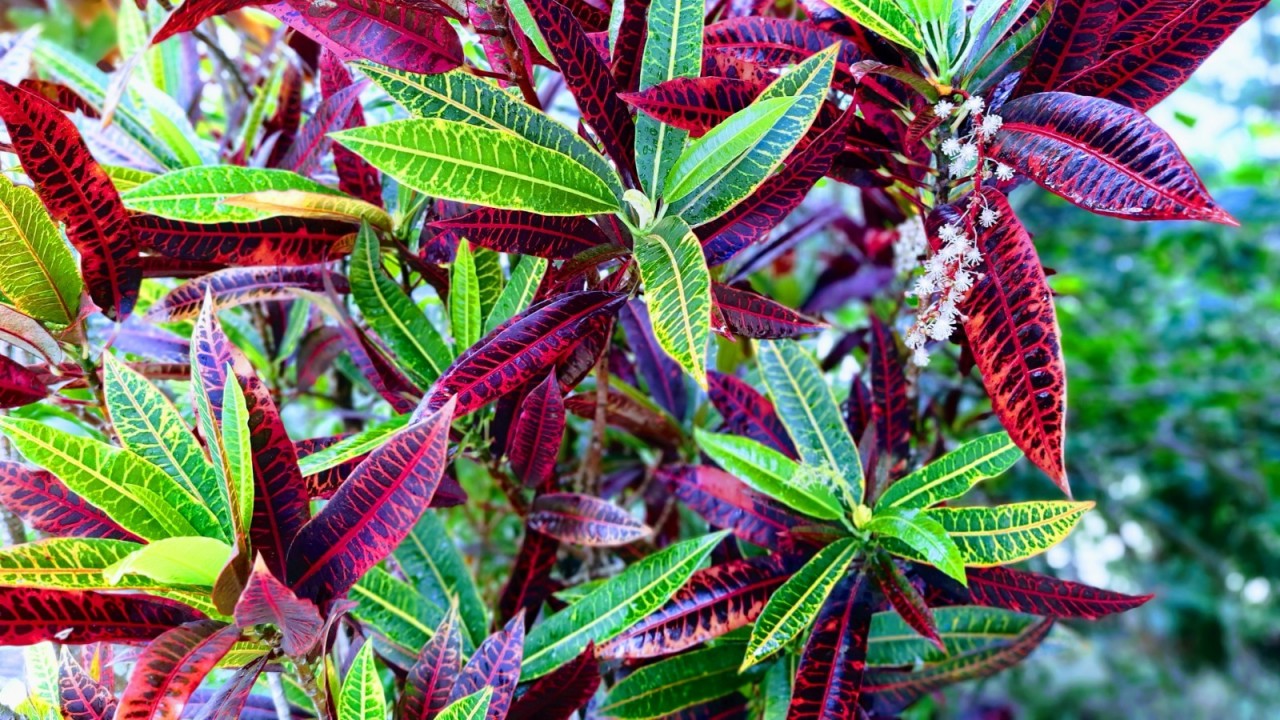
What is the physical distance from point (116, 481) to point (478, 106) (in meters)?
0.37

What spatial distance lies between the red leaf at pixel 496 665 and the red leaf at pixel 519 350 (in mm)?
199

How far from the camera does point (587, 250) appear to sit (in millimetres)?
737

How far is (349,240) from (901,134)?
1.64ft

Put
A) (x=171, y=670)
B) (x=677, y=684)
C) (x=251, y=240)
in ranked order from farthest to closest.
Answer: (x=677, y=684)
(x=251, y=240)
(x=171, y=670)

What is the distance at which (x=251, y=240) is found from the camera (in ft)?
2.66

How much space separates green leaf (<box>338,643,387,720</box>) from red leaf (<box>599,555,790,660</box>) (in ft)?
0.68

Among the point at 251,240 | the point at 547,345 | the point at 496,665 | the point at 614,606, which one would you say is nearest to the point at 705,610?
the point at 614,606

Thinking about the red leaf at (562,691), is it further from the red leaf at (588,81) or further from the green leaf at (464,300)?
the red leaf at (588,81)

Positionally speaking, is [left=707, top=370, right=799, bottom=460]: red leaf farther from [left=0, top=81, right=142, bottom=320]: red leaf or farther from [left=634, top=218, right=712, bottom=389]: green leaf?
[left=0, top=81, right=142, bottom=320]: red leaf

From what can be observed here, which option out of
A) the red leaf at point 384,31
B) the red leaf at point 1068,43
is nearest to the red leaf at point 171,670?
the red leaf at point 384,31

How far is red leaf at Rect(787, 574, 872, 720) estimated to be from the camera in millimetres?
776

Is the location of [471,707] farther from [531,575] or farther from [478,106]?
[478,106]

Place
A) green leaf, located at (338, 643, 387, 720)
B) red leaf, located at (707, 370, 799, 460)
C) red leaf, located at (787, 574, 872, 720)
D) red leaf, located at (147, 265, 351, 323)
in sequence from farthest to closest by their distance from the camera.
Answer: red leaf, located at (707, 370, 799, 460) → red leaf, located at (147, 265, 351, 323) → red leaf, located at (787, 574, 872, 720) → green leaf, located at (338, 643, 387, 720)

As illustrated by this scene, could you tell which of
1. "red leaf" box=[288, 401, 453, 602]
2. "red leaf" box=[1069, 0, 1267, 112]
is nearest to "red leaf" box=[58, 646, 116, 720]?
"red leaf" box=[288, 401, 453, 602]
